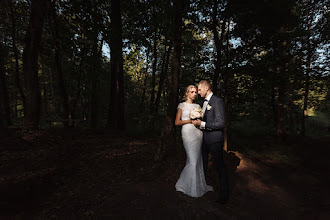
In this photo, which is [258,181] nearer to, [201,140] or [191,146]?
[201,140]

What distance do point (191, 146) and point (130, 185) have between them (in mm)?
1977

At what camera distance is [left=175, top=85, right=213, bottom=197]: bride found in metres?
3.99

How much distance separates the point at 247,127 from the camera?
15.5 meters

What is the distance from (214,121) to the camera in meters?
3.58

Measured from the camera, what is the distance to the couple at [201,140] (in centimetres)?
363

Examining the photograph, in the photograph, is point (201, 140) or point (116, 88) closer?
point (201, 140)

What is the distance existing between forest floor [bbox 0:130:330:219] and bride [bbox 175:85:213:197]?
223 mm

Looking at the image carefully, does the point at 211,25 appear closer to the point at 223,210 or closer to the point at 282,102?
the point at 282,102

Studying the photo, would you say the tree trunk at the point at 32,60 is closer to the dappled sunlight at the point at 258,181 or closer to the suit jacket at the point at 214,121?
the suit jacket at the point at 214,121

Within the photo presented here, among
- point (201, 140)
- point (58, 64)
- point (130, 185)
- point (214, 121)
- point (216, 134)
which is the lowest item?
point (130, 185)

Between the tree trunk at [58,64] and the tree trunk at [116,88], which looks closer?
the tree trunk at [116,88]

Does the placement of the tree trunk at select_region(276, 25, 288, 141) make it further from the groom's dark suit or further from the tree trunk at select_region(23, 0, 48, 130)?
the tree trunk at select_region(23, 0, 48, 130)

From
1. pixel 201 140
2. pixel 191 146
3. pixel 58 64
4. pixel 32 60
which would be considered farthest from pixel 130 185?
pixel 58 64

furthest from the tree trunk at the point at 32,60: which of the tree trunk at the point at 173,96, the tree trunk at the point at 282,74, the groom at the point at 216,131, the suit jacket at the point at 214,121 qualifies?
the tree trunk at the point at 282,74
